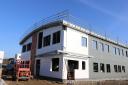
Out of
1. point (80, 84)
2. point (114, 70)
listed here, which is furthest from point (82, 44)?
point (114, 70)

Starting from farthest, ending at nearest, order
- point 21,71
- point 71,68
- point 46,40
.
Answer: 1. point 46,40
2. point 71,68
3. point 21,71

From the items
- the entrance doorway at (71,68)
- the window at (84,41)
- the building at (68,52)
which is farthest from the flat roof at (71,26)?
the entrance doorway at (71,68)

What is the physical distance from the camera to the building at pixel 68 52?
76.2 ft

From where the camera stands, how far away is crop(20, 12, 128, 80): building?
23.2 m

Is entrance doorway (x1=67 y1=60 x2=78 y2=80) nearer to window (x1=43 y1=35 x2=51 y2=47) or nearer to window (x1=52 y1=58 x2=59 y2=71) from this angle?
window (x1=52 y1=58 x2=59 y2=71)

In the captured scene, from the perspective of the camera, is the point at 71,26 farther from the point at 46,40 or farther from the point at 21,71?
the point at 21,71

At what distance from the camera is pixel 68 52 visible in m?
22.9

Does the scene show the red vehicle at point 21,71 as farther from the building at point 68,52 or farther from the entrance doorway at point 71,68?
the entrance doorway at point 71,68

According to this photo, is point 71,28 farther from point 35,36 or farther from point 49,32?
point 35,36

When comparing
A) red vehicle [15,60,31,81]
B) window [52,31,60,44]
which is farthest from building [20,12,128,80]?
red vehicle [15,60,31,81]

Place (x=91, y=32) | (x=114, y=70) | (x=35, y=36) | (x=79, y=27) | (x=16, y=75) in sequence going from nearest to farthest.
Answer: (x=16, y=75) < (x=79, y=27) < (x=91, y=32) < (x=35, y=36) < (x=114, y=70)

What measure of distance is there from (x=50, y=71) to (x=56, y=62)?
1415 mm

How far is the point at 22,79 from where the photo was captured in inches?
862

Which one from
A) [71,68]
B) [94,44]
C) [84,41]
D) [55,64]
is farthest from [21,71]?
[94,44]
